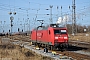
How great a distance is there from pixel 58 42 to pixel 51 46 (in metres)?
1.74

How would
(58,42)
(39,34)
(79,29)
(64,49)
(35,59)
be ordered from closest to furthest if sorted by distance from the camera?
(35,59) < (58,42) < (64,49) < (39,34) < (79,29)

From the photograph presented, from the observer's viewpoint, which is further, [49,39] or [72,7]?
[72,7]

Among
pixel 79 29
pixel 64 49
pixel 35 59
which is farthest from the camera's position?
pixel 79 29

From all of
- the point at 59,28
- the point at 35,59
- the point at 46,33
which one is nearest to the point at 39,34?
the point at 46,33

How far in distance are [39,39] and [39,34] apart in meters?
0.94

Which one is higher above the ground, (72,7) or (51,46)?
(72,7)

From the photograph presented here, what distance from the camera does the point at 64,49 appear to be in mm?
32094

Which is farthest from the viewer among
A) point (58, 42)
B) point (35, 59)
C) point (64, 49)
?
point (64, 49)

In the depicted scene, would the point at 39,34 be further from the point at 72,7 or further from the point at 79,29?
the point at 79,29

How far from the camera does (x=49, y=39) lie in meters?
31.0

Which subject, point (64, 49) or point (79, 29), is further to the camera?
point (79, 29)

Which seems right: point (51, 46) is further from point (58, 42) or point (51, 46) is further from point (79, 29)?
point (79, 29)

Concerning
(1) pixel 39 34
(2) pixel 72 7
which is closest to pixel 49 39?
(1) pixel 39 34

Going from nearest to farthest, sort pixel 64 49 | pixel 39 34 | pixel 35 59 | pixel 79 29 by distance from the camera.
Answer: pixel 35 59
pixel 64 49
pixel 39 34
pixel 79 29
